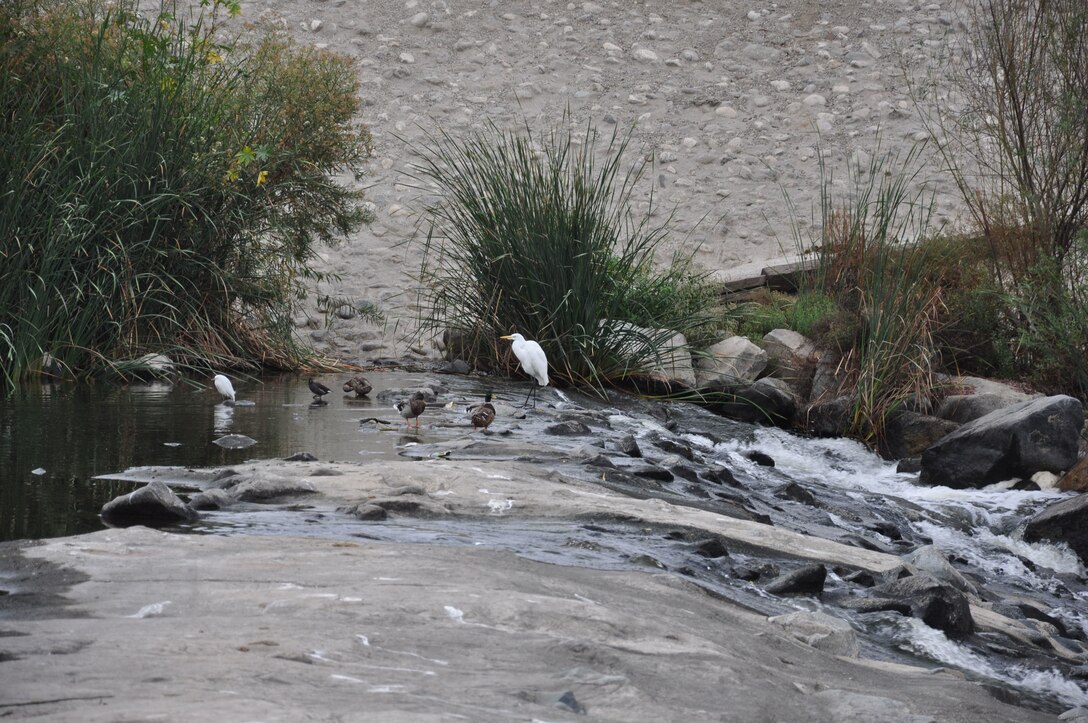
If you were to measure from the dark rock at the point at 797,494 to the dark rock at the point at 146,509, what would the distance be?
264 centimetres

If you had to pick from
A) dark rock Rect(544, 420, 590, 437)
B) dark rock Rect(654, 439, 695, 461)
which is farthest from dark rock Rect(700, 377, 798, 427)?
dark rock Rect(544, 420, 590, 437)

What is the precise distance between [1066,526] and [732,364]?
295cm

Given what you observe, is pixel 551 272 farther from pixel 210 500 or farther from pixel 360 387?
pixel 210 500

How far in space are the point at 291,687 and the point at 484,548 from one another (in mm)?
Result: 1161

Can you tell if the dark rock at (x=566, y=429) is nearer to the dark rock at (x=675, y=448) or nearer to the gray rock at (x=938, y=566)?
the dark rock at (x=675, y=448)

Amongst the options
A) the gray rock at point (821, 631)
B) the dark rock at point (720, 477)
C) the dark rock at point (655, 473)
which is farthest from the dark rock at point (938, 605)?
the dark rock at point (720, 477)

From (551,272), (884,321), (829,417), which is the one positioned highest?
(551,272)

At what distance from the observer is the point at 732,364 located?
7.43m

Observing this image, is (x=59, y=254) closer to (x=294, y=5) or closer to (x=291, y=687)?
(x=291, y=687)

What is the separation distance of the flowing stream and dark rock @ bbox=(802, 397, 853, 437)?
19cm

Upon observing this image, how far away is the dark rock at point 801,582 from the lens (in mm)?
3000

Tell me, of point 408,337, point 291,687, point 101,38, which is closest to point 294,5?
point 408,337

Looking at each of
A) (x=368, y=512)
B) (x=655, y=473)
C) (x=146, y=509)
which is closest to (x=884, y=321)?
(x=655, y=473)

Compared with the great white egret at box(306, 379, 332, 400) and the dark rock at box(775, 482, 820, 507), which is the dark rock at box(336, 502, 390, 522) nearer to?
the dark rock at box(775, 482, 820, 507)
